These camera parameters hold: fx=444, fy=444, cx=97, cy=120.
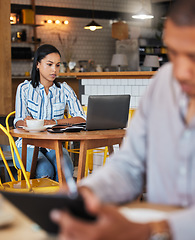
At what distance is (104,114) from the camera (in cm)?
320

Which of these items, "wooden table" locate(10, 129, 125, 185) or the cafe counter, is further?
the cafe counter

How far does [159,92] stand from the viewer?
1.21 metres

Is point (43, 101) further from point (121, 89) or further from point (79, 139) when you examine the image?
point (121, 89)

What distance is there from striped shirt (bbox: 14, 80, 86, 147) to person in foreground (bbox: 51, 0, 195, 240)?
256cm

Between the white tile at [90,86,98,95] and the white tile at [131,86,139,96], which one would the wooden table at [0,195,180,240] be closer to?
the white tile at [131,86,139,96]

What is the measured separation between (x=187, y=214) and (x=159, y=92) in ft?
1.19

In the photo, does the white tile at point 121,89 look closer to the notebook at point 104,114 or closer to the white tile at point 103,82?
the white tile at point 103,82

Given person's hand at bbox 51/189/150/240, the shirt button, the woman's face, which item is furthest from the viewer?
the woman's face

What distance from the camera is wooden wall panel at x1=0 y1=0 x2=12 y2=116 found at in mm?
6750

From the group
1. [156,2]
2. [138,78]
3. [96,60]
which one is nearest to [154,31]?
[156,2]

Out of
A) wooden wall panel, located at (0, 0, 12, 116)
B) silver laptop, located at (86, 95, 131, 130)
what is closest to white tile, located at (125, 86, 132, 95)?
wooden wall panel, located at (0, 0, 12, 116)

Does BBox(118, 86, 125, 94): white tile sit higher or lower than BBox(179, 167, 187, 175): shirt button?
lower

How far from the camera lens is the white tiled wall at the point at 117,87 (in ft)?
18.5

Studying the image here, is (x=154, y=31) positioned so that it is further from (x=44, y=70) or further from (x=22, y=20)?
(x=44, y=70)
